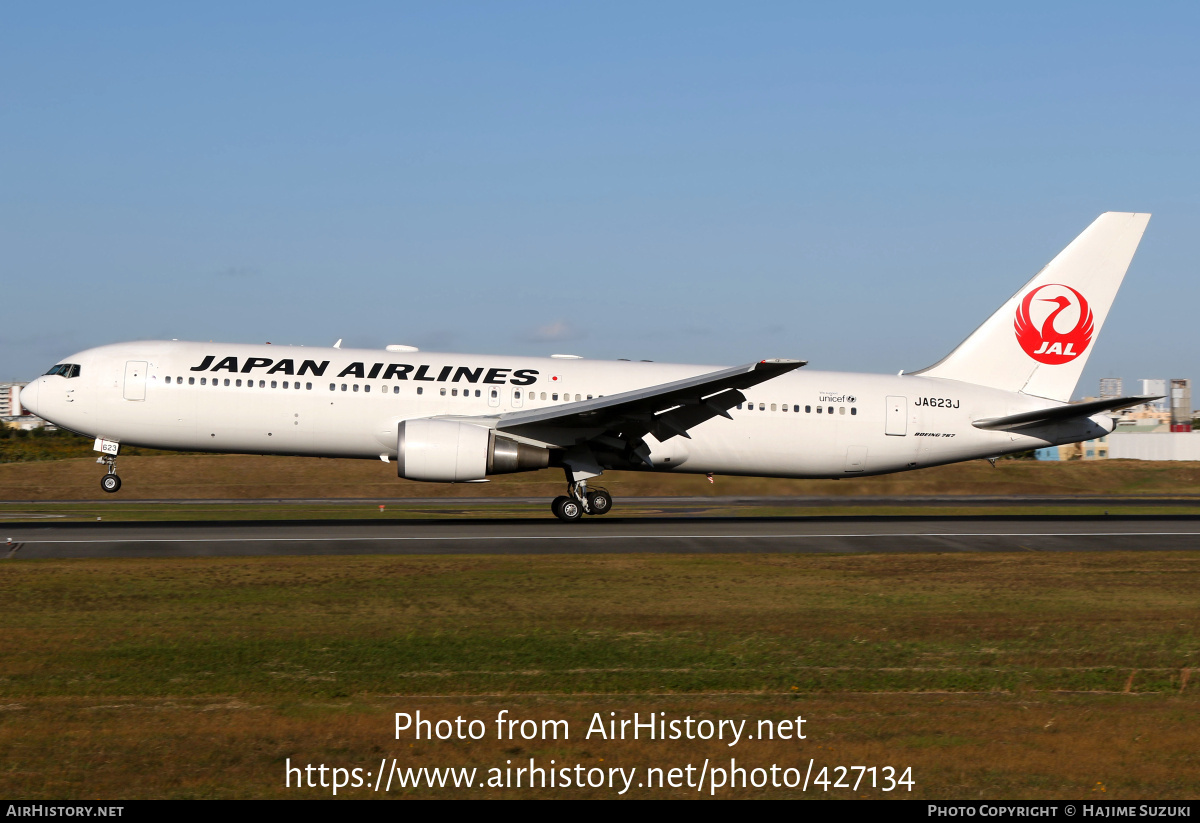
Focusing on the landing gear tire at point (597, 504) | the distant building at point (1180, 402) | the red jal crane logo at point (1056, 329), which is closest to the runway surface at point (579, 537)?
the landing gear tire at point (597, 504)

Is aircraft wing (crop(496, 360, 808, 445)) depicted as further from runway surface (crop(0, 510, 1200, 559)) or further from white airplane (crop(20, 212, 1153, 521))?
runway surface (crop(0, 510, 1200, 559))

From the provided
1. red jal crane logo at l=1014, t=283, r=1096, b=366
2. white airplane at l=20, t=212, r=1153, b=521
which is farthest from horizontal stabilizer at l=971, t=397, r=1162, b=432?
red jal crane logo at l=1014, t=283, r=1096, b=366

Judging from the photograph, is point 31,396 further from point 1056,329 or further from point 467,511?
point 1056,329

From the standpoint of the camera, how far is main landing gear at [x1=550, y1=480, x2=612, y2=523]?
87.1 feet

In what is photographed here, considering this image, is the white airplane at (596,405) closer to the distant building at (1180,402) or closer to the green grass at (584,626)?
the green grass at (584,626)

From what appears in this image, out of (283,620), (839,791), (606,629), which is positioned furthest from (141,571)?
(839,791)

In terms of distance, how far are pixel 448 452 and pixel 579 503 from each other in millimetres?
4334

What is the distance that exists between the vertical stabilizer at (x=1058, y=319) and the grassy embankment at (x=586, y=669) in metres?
12.8

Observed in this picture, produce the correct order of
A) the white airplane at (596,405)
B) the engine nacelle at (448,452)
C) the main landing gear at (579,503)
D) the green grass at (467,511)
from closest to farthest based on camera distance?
the engine nacelle at (448,452)
the white airplane at (596,405)
the main landing gear at (579,503)
the green grass at (467,511)

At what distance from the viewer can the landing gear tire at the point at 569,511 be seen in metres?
26.4

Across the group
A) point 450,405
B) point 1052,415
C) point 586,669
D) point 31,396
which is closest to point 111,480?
point 31,396

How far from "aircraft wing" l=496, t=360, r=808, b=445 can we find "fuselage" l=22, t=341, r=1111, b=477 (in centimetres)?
77

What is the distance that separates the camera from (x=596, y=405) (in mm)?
24703

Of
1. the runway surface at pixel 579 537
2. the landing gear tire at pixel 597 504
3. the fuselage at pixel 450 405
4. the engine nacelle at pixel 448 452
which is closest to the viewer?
the runway surface at pixel 579 537
